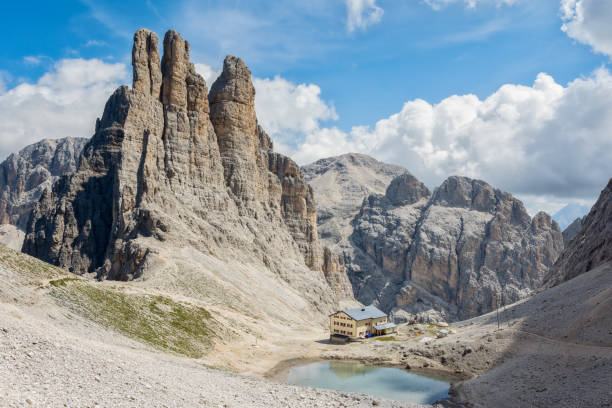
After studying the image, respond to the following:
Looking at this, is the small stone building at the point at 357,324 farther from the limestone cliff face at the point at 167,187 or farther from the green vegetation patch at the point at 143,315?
the limestone cliff face at the point at 167,187

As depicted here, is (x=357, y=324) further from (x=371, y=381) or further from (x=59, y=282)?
(x=59, y=282)

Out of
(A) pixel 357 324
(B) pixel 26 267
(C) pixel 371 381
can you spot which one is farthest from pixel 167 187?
Result: (C) pixel 371 381

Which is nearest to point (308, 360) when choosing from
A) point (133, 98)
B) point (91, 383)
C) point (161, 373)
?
point (161, 373)

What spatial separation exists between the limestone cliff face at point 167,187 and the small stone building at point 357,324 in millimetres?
36223

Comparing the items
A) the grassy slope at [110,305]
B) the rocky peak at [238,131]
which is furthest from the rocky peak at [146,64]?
the grassy slope at [110,305]

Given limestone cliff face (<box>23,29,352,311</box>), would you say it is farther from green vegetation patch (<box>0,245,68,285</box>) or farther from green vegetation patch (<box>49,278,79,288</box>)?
green vegetation patch (<box>49,278,79,288</box>)

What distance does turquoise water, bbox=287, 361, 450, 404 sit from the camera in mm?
58469

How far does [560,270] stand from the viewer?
92.4 metres

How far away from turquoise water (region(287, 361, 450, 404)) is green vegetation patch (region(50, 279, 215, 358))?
14.7 metres

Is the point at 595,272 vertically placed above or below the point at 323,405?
above

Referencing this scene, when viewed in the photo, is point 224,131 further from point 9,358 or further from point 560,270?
point 9,358

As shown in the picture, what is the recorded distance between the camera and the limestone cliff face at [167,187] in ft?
357

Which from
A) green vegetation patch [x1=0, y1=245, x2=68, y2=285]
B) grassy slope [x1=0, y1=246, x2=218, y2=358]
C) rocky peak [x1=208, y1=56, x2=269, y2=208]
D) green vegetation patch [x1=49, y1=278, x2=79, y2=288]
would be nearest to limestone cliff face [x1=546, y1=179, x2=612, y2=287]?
grassy slope [x1=0, y1=246, x2=218, y2=358]

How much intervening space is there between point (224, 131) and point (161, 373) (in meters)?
112
